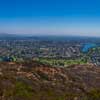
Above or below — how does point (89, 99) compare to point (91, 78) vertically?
above

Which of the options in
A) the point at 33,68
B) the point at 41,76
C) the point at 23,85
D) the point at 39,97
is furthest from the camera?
the point at 33,68

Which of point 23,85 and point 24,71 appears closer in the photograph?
point 23,85

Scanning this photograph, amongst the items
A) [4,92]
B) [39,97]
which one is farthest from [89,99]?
[4,92]

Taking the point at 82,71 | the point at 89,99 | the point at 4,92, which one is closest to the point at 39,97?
the point at 4,92

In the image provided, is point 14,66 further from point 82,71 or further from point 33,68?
point 82,71

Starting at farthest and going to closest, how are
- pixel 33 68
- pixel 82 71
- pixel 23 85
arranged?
pixel 82 71
pixel 33 68
pixel 23 85

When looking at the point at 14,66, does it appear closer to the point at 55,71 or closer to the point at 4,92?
the point at 55,71
